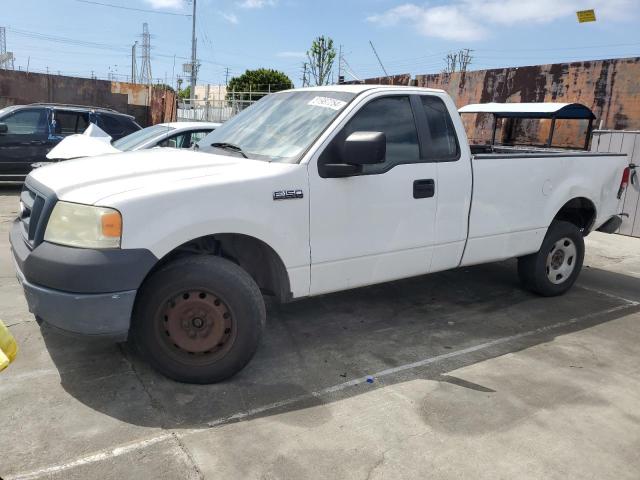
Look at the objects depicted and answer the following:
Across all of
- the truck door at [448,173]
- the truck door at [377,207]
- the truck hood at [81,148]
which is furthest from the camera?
the truck hood at [81,148]

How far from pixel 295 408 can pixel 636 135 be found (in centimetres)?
711

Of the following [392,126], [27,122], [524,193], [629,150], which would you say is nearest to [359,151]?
[392,126]

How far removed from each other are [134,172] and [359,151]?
1422 millimetres

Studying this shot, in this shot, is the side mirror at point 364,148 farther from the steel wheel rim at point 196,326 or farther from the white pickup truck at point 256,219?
the steel wheel rim at point 196,326

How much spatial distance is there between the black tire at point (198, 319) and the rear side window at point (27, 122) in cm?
871

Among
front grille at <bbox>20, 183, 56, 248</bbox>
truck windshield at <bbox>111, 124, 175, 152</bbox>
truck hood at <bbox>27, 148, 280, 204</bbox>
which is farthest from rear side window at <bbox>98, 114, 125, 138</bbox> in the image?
front grille at <bbox>20, 183, 56, 248</bbox>

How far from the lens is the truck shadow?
126 inches

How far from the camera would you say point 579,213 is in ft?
19.0

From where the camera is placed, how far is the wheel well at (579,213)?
5.61 m

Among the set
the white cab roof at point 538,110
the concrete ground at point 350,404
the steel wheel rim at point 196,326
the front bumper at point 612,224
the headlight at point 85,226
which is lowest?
the concrete ground at point 350,404

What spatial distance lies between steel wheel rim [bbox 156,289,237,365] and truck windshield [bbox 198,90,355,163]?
41.8 inches

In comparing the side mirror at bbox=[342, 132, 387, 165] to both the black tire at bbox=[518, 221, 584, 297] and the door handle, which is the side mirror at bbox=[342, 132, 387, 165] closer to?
the door handle

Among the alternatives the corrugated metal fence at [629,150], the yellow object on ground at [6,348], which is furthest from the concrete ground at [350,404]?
the corrugated metal fence at [629,150]

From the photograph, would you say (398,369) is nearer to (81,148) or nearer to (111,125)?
→ (81,148)
